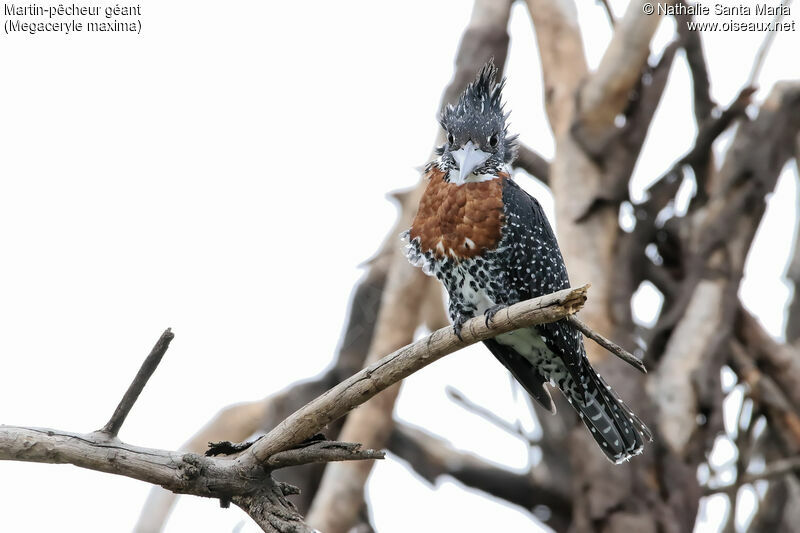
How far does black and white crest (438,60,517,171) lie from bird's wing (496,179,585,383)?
0.17 metres

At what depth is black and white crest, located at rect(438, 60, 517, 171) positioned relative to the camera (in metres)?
3.46

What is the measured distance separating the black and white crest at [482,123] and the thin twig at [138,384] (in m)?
1.46

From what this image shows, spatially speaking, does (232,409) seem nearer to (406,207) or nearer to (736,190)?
(406,207)

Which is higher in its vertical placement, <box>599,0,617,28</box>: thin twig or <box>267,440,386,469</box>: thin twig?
<box>599,0,617,28</box>: thin twig

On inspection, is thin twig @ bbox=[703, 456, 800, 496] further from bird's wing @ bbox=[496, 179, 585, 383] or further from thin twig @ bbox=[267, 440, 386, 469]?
thin twig @ bbox=[267, 440, 386, 469]

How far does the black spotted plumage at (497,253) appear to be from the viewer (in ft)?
11.0

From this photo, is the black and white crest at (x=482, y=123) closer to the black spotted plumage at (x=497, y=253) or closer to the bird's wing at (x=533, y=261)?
the black spotted plumage at (x=497, y=253)

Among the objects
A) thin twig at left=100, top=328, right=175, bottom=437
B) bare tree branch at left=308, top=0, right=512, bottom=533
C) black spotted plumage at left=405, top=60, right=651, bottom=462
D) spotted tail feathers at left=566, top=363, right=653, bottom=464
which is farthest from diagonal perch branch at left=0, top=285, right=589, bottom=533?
bare tree branch at left=308, top=0, right=512, bottom=533

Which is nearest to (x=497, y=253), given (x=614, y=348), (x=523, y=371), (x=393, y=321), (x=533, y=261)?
(x=533, y=261)

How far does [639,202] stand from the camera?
6.40 m

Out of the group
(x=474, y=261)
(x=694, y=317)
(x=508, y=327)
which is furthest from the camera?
(x=694, y=317)

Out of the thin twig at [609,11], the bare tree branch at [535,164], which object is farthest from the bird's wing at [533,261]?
the thin twig at [609,11]

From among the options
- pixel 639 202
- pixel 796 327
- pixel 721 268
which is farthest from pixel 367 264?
pixel 796 327

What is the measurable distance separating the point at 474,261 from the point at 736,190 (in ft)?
11.9
